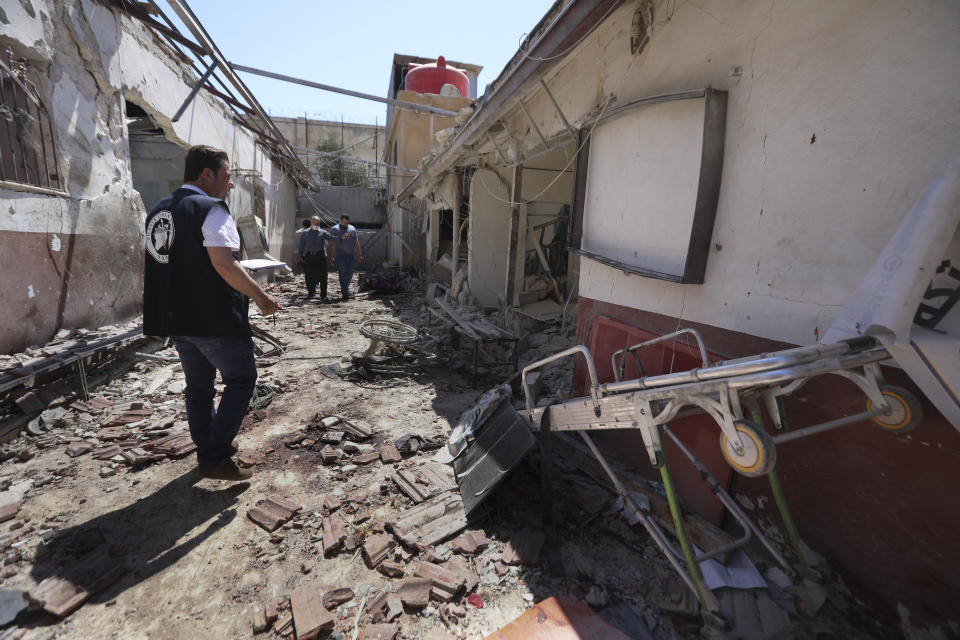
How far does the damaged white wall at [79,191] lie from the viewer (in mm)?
3762

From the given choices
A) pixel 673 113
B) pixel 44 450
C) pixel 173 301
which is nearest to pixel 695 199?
pixel 673 113

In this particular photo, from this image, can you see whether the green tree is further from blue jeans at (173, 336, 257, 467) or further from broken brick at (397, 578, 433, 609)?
broken brick at (397, 578, 433, 609)

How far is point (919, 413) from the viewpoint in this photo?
165 centimetres

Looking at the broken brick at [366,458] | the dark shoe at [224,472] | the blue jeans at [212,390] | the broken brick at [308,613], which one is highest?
the blue jeans at [212,390]

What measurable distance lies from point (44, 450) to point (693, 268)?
16.8 feet

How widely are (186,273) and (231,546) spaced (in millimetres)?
1722

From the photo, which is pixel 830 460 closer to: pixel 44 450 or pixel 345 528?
pixel 345 528

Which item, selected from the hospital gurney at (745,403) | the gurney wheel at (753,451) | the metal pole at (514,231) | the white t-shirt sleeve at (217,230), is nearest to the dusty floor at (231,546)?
the hospital gurney at (745,403)

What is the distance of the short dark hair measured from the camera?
2801mm

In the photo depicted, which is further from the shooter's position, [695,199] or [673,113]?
[673,113]

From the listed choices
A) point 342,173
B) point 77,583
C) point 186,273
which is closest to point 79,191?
point 186,273

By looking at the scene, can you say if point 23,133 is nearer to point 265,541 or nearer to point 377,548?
point 265,541

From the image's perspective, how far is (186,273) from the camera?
2.65 meters

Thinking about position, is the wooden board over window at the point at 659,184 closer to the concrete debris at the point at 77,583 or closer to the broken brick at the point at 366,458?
the broken brick at the point at 366,458
